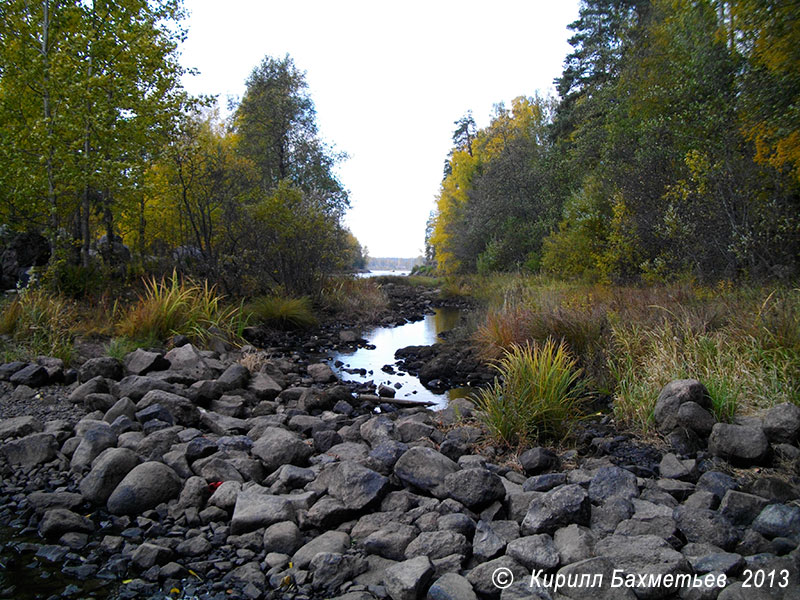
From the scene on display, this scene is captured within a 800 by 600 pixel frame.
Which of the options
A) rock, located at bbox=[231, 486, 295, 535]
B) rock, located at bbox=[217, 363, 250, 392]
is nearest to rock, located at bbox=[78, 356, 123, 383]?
rock, located at bbox=[217, 363, 250, 392]

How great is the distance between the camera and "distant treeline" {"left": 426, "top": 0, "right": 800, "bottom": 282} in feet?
22.6

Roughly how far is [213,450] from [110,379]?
2.56m

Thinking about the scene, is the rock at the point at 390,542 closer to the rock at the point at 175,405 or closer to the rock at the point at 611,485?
the rock at the point at 611,485

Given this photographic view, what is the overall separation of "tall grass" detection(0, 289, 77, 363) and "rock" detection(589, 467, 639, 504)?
675 cm

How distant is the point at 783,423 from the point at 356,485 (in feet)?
11.8

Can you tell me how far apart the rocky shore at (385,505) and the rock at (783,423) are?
1 centimetres

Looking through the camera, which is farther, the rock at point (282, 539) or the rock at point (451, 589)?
the rock at point (282, 539)

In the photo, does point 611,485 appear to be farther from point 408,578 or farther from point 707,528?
point 408,578

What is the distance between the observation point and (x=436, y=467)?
407cm

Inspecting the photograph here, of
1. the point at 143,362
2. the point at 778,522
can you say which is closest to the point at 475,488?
the point at 778,522

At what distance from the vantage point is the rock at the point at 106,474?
4062 millimetres

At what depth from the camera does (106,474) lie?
4.13 m

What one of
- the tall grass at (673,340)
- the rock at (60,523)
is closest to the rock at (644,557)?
the tall grass at (673,340)

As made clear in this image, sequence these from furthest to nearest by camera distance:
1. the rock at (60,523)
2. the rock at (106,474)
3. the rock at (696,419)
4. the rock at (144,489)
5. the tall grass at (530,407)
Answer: the tall grass at (530,407) < the rock at (696,419) < the rock at (106,474) < the rock at (144,489) < the rock at (60,523)
